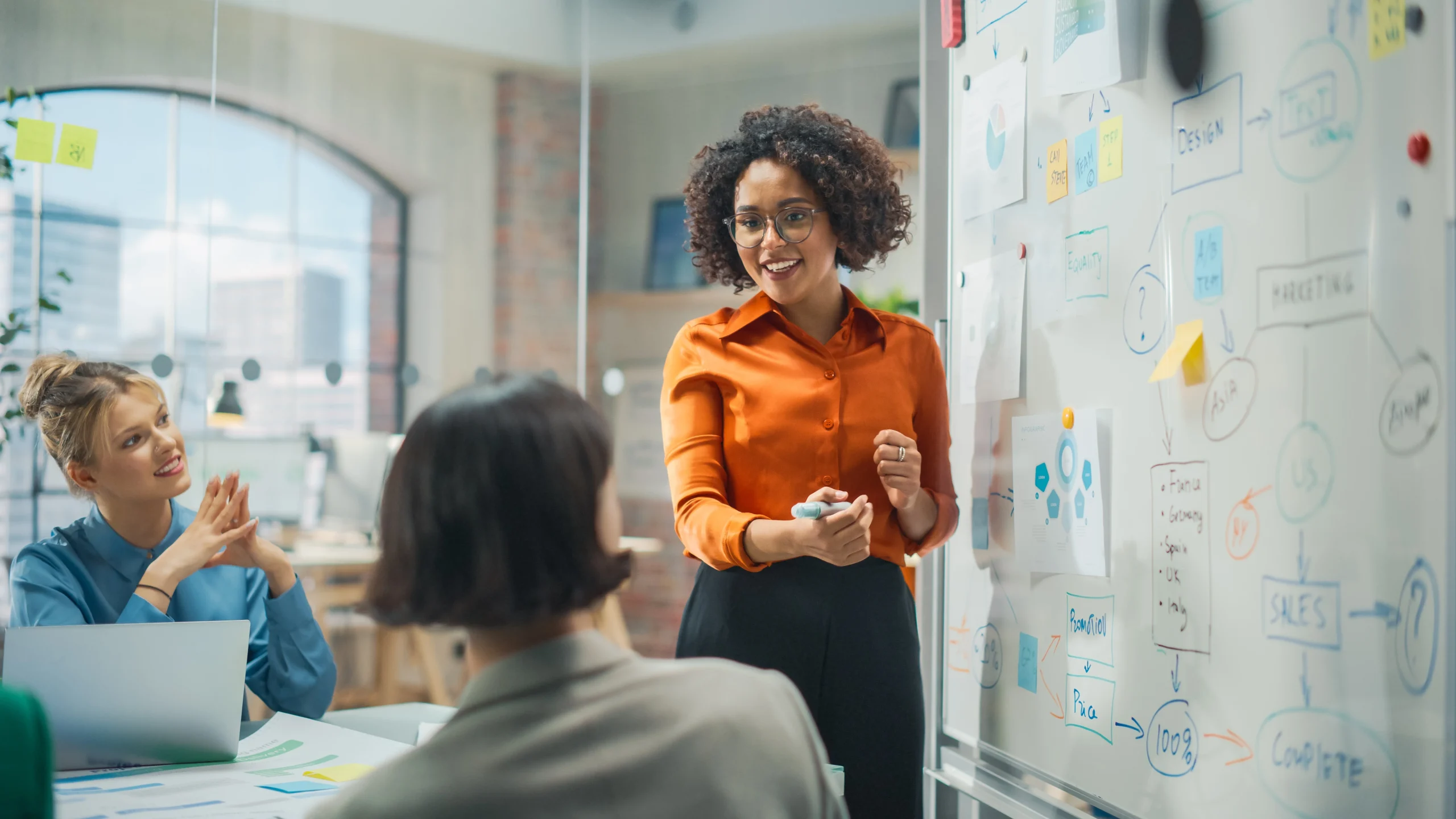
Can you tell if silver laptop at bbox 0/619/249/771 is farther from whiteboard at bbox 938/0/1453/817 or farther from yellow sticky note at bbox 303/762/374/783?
whiteboard at bbox 938/0/1453/817

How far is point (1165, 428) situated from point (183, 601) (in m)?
1.51

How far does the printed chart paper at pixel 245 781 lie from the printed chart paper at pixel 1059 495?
3.15 ft

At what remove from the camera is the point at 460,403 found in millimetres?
792

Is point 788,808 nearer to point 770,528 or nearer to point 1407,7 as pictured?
point 770,528

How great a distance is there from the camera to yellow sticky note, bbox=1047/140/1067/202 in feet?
5.20

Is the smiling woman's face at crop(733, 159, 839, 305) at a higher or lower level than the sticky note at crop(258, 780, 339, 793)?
higher

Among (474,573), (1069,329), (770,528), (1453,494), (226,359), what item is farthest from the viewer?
(226,359)

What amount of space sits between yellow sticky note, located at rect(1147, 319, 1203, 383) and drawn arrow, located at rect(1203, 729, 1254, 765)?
0.41m

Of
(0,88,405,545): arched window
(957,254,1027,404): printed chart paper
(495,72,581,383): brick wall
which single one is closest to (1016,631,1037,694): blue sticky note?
(957,254,1027,404): printed chart paper

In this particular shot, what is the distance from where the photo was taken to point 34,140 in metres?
3.01

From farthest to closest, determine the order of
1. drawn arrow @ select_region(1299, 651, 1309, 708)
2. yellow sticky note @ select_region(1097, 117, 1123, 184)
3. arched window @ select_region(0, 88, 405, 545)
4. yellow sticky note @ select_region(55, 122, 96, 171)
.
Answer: arched window @ select_region(0, 88, 405, 545), yellow sticky note @ select_region(55, 122, 96, 171), yellow sticky note @ select_region(1097, 117, 1123, 184), drawn arrow @ select_region(1299, 651, 1309, 708)

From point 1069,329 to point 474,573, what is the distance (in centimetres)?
108

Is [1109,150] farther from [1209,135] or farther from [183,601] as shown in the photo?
[183,601]

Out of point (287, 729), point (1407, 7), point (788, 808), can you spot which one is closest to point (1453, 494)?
point (1407, 7)
